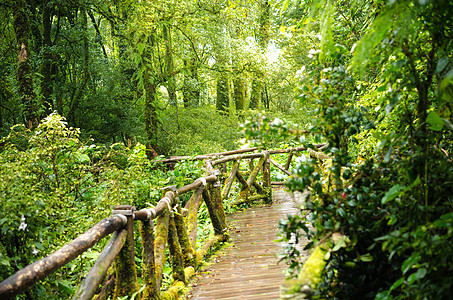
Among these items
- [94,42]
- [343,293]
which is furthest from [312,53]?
[94,42]

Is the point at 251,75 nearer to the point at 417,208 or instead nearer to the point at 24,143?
the point at 24,143

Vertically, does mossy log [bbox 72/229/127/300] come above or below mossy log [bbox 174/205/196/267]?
above

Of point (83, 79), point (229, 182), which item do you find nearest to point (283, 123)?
point (229, 182)

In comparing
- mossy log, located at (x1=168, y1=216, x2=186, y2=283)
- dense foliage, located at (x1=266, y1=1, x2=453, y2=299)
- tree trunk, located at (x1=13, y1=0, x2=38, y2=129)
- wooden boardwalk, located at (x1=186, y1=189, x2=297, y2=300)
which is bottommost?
wooden boardwalk, located at (x1=186, y1=189, x2=297, y2=300)

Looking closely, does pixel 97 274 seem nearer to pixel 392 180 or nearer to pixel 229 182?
pixel 392 180

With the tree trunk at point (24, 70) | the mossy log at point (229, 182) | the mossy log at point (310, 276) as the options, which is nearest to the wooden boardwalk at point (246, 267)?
the mossy log at point (229, 182)

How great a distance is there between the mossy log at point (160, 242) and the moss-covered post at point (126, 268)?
337mm

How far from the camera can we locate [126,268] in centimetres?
291

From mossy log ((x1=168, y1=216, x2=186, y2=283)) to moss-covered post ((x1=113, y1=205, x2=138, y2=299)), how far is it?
2.59 feet

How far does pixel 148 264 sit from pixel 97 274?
800 mm

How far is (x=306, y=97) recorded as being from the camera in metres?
2.28

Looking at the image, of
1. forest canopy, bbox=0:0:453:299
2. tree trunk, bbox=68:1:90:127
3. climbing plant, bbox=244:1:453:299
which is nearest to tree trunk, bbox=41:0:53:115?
forest canopy, bbox=0:0:453:299

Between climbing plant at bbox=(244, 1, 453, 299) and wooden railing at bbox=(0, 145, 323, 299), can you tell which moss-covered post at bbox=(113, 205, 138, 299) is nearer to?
wooden railing at bbox=(0, 145, 323, 299)

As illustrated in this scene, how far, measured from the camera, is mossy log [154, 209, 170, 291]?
3.26 m
